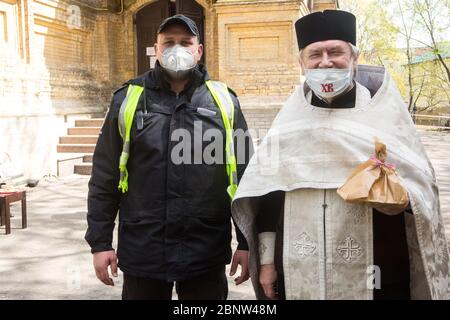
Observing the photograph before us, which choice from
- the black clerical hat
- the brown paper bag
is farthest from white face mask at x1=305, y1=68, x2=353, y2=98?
the brown paper bag

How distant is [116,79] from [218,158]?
1348 cm

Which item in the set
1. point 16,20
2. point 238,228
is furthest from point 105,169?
point 16,20

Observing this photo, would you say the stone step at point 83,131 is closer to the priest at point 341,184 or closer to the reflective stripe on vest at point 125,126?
the reflective stripe on vest at point 125,126

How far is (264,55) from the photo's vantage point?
13.6m

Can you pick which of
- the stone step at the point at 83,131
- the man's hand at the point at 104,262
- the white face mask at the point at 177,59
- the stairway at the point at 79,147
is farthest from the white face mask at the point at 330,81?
the stone step at the point at 83,131

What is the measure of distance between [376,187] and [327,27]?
837 millimetres

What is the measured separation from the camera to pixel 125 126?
8.95ft

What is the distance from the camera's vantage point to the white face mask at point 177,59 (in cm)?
276

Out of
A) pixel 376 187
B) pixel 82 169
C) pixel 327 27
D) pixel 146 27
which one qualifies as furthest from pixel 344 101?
pixel 146 27

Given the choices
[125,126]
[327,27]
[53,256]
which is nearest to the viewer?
[327,27]

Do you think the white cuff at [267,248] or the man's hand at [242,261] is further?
the man's hand at [242,261]

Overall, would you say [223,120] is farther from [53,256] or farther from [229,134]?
[53,256]

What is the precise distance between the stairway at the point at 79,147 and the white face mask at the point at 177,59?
30.1 feet
